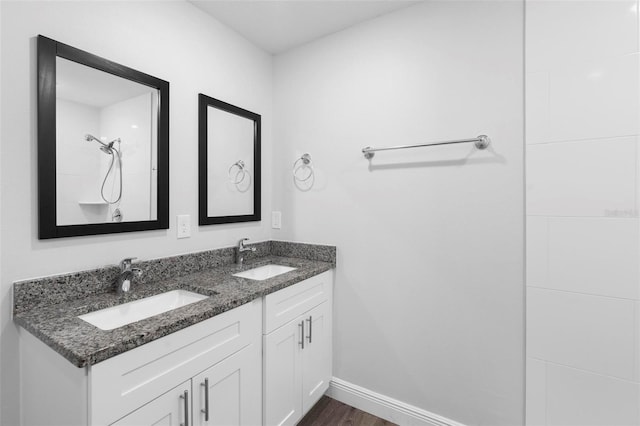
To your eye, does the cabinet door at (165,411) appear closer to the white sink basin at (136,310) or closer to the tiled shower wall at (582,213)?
the white sink basin at (136,310)

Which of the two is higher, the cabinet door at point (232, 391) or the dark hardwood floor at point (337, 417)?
the cabinet door at point (232, 391)

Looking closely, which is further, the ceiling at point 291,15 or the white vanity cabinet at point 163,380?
the ceiling at point 291,15

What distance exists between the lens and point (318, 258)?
80.0 inches

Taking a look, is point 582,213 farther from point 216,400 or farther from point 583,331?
point 216,400

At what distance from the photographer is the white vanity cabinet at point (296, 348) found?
1.45 metres

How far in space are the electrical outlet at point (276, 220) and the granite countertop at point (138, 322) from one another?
58cm

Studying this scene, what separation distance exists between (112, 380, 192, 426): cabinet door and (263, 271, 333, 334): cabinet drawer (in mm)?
436

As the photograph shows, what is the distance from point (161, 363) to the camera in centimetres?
99

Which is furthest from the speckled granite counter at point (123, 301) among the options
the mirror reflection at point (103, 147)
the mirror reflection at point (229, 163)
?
the mirror reflection at point (229, 163)

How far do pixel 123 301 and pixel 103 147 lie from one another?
2.19ft

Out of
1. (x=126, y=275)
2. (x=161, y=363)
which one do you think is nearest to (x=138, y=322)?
(x=161, y=363)

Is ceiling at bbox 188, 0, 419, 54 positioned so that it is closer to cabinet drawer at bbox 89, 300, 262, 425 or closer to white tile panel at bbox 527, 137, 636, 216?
white tile panel at bbox 527, 137, 636, 216

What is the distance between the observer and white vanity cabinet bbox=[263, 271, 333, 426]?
145cm

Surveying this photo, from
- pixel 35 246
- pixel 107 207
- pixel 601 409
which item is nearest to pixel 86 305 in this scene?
pixel 35 246
